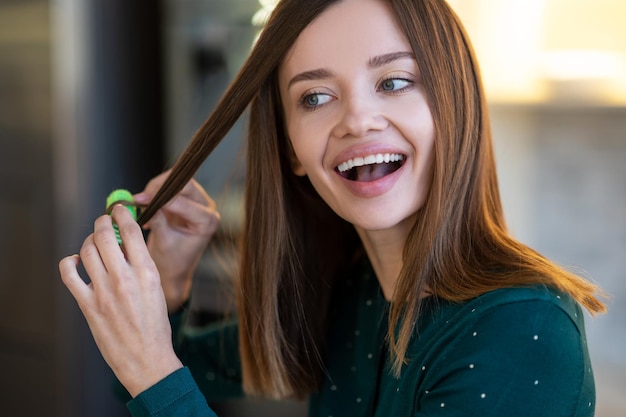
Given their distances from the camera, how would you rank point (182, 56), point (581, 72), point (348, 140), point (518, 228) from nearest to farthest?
point (348, 140), point (581, 72), point (518, 228), point (182, 56)

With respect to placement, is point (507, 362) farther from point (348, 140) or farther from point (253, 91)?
point (253, 91)

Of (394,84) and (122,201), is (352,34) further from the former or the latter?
(122,201)

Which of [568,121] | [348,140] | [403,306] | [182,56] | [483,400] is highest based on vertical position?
[182,56]

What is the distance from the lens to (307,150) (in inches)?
40.6

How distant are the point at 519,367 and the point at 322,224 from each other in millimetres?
486

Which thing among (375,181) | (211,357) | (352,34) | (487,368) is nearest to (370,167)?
(375,181)

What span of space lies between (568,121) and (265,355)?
3.32ft

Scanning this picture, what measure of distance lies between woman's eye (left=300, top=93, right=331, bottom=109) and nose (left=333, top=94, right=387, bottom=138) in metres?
0.05

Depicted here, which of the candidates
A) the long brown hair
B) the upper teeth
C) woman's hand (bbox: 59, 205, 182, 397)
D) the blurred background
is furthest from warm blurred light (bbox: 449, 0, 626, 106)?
woman's hand (bbox: 59, 205, 182, 397)

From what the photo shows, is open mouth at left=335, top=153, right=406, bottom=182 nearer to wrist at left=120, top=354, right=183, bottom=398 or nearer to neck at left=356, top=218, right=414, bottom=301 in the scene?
neck at left=356, top=218, right=414, bottom=301

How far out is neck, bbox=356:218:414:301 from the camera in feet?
3.54

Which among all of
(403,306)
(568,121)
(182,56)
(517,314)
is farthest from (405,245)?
(182,56)

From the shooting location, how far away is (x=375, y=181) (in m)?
0.98

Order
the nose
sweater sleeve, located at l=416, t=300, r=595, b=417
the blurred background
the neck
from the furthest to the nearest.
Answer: the blurred background → the neck → the nose → sweater sleeve, located at l=416, t=300, r=595, b=417
